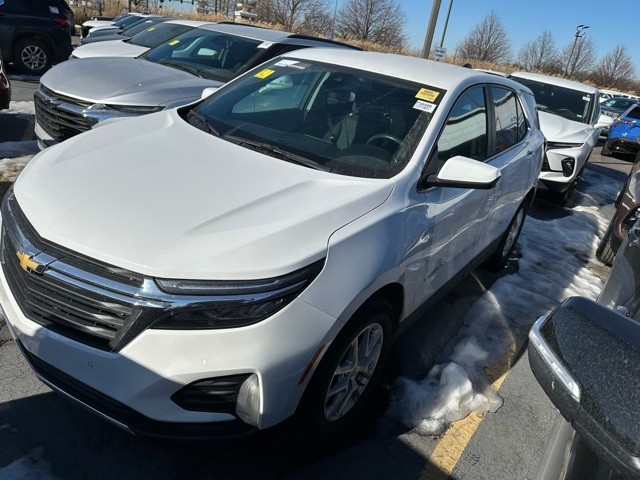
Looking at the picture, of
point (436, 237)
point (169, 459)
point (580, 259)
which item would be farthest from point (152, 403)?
point (580, 259)

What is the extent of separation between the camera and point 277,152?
2861 millimetres

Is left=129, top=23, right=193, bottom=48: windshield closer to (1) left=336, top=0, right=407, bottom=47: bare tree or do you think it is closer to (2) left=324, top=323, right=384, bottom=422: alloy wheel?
(2) left=324, top=323, right=384, bottom=422: alloy wheel

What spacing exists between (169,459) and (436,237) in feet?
5.68

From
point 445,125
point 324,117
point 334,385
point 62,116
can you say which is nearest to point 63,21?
point 62,116

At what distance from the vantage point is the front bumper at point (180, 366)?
189 centimetres

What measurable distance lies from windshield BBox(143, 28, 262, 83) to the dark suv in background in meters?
5.56

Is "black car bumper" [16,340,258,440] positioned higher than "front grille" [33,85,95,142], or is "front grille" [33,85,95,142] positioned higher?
"front grille" [33,85,95,142]

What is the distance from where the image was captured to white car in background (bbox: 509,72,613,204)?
24.9 ft

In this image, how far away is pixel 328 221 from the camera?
225 cm

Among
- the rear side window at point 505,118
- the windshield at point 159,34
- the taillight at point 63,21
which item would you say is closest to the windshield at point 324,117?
the rear side window at point 505,118

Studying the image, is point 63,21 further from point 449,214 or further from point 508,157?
point 449,214

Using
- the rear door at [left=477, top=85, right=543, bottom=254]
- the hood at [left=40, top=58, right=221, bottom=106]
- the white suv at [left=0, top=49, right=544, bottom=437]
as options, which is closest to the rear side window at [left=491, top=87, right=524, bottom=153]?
the rear door at [left=477, top=85, right=543, bottom=254]

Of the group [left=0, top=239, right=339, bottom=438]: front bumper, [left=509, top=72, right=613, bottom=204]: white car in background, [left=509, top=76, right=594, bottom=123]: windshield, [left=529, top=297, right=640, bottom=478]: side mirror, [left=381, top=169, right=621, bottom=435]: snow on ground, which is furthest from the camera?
[left=509, top=76, right=594, bottom=123]: windshield

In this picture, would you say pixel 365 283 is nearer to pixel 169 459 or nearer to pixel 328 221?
pixel 328 221
